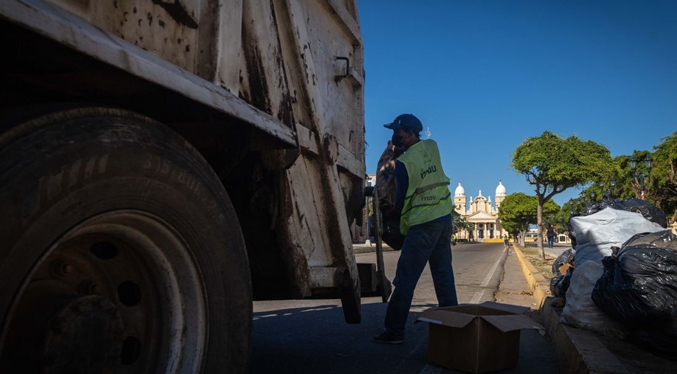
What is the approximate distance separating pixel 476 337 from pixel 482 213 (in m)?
144

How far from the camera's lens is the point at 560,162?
895 inches

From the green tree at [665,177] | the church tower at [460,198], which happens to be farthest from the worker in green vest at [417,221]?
the church tower at [460,198]

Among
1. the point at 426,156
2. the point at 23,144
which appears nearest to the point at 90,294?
the point at 23,144

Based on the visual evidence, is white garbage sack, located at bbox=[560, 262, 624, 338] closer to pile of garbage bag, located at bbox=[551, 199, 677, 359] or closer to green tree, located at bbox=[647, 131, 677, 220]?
pile of garbage bag, located at bbox=[551, 199, 677, 359]

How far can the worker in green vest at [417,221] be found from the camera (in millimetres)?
4113

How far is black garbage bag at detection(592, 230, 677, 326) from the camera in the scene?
3473 mm

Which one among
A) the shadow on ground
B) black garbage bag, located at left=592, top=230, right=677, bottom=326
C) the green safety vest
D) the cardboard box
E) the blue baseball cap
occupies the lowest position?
the shadow on ground

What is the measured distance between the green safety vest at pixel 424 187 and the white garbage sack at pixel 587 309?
1083mm

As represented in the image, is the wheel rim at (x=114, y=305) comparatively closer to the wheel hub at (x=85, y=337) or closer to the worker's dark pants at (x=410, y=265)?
the wheel hub at (x=85, y=337)

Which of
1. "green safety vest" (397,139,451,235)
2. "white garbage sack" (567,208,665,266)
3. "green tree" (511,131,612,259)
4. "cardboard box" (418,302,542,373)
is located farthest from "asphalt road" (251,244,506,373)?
"green tree" (511,131,612,259)

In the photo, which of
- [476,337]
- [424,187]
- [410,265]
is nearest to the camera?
[476,337]

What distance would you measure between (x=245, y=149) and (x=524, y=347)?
311 centimetres

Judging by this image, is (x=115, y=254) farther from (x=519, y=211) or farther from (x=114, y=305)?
(x=519, y=211)

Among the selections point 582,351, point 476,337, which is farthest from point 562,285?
point 476,337
